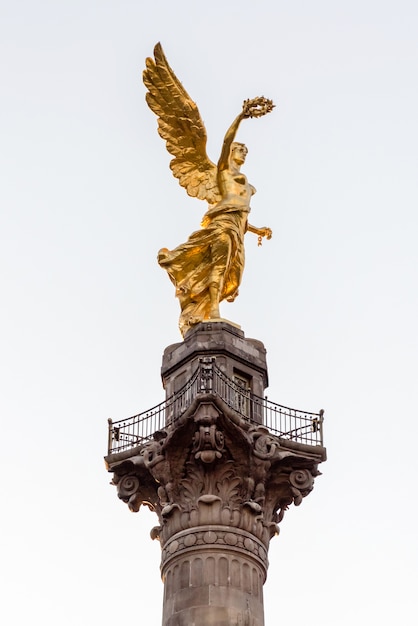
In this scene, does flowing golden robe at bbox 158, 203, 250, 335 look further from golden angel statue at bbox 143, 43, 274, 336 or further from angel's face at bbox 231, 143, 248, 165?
angel's face at bbox 231, 143, 248, 165

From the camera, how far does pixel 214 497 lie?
31.3 m

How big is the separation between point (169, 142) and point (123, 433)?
9.00 m

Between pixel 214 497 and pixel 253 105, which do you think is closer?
pixel 214 497

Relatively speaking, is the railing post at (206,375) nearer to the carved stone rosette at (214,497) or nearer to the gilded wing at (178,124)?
the carved stone rosette at (214,497)

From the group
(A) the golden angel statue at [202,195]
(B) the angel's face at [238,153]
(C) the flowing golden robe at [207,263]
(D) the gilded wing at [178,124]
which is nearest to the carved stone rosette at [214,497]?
(A) the golden angel statue at [202,195]

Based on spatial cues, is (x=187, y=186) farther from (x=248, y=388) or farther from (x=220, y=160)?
(x=248, y=388)

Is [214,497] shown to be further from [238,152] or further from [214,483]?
[238,152]

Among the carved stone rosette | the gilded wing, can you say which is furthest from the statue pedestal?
the gilded wing

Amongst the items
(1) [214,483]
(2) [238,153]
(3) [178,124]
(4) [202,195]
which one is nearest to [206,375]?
(1) [214,483]

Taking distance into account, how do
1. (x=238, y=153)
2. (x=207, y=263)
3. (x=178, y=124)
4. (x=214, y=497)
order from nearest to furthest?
(x=214, y=497)
(x=207, y=263)
(x=238, y=153)
(x=178, y=124)

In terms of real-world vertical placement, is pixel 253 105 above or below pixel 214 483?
above

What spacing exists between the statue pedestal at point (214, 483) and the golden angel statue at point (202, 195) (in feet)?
8.02

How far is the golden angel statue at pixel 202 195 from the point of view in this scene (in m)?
35.6

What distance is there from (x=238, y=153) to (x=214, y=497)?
10648 millimetres
